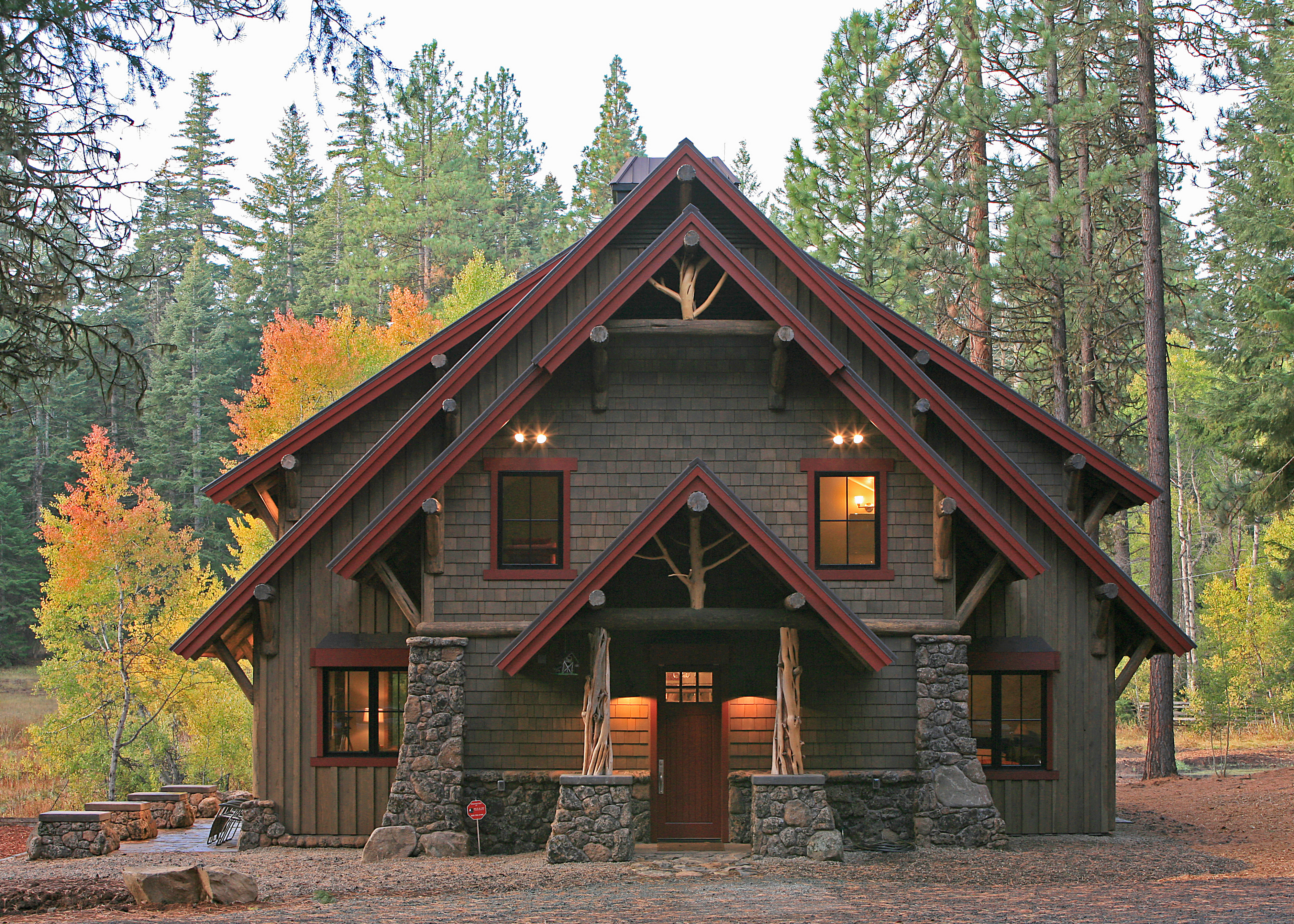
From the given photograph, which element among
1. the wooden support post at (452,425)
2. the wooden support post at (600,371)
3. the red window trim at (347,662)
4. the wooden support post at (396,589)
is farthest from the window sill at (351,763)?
the wooden support post at (600,371)

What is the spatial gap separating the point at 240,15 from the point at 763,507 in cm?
877

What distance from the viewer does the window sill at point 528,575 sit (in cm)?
1462

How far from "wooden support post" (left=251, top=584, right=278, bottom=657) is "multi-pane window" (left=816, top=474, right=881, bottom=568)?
23.9 ft

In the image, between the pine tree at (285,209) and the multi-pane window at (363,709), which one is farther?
the pine tree at (285,209)

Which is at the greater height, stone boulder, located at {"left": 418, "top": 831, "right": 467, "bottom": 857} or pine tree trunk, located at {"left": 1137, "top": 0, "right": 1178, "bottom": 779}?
pine tree trunk, located at {"left": 1137, "top": 0, "right": 1178, "bottom": 779}

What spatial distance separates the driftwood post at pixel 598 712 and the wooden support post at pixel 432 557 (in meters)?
2.14

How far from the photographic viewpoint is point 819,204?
29125mm

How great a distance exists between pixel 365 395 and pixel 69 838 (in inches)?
263

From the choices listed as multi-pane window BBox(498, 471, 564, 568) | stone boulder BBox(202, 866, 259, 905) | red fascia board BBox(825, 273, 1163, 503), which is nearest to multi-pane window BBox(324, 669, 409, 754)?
multi-pane window BBox(498, 471, 564, 568)

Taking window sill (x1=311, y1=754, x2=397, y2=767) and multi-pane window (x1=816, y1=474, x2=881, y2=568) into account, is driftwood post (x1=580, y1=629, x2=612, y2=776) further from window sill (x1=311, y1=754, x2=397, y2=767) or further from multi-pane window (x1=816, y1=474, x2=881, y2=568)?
window sill (x1=311, y1=754, x2=397, y2=767)

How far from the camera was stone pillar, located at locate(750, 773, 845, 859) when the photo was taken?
12562 mm

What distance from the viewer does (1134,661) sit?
15.6 m

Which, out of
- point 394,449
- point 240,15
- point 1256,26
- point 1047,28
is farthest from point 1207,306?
point 240,15

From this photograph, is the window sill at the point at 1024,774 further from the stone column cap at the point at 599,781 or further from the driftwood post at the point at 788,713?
the stone column cap at the point at 599,781
